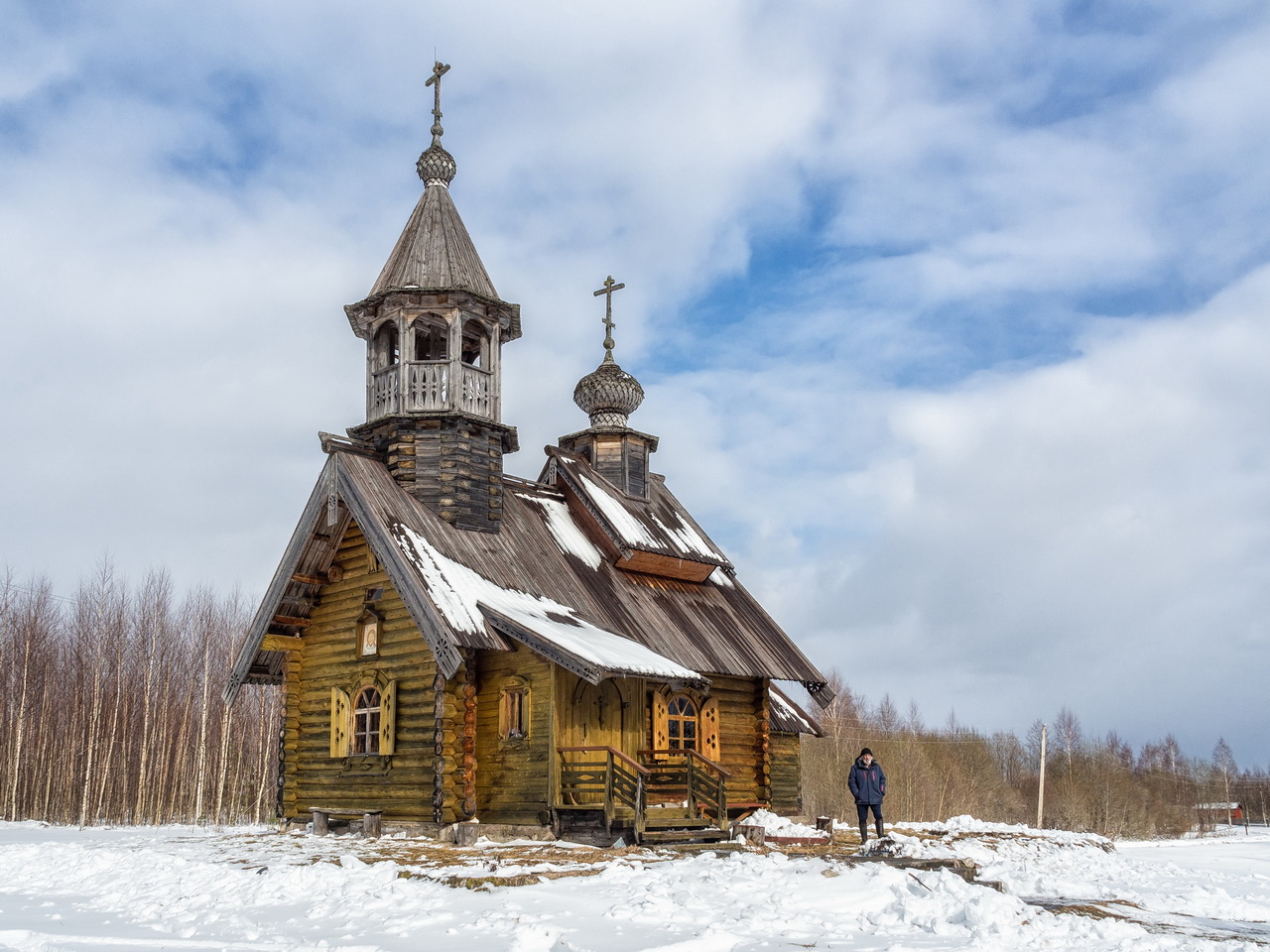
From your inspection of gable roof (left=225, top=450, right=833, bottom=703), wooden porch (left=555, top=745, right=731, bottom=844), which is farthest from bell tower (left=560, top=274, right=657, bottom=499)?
wooden porch (left=555, top=745, right=731, bottom=844)

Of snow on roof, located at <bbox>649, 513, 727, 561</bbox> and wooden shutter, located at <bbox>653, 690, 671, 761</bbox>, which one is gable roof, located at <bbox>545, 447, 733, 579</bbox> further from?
wooden shutter, located at <bbox>653, 690, 671, 761</bbox>

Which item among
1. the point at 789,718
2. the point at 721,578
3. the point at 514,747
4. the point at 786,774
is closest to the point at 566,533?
the point at 721,578

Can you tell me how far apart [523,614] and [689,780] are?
3.84 m

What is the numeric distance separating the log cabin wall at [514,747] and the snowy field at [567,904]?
86.8 inches

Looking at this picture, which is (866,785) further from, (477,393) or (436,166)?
(436,166)

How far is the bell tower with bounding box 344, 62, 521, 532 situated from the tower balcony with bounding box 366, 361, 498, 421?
2 cm

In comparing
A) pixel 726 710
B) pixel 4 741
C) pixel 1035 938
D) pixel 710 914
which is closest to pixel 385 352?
pixel 726 710

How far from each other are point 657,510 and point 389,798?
11.2 meters

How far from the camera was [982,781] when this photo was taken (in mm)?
62250

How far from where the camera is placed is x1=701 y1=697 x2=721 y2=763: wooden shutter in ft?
73.3

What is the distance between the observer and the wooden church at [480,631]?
722 inches

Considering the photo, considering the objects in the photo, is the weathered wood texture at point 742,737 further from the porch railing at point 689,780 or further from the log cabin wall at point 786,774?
the porch railing at point 689,780

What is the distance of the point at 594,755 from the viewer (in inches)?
754

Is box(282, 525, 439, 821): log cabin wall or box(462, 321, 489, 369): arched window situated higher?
box(462, 321, 489, 369): arched window
